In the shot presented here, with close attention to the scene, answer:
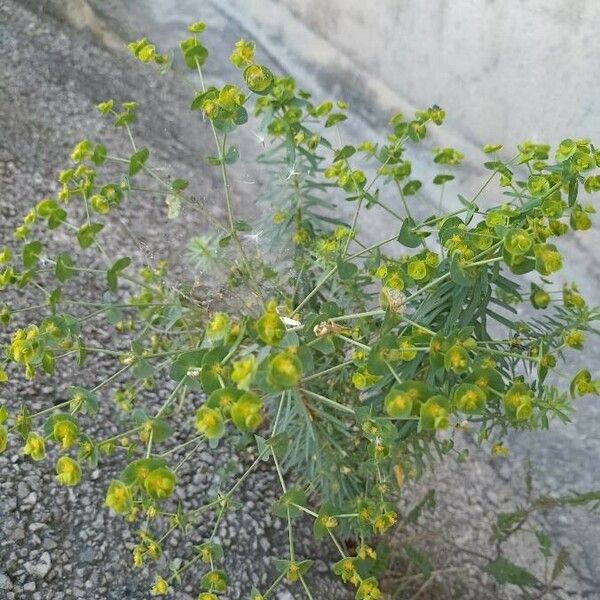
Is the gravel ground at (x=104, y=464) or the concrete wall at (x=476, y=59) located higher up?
the concrete wall at (x=476, y=59)

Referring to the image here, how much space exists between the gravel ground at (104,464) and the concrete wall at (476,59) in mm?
480

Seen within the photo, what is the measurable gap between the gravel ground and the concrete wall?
480 millimetres

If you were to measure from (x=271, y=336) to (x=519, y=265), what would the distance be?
31 centimetres

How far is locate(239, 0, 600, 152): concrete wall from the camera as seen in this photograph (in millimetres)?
1916

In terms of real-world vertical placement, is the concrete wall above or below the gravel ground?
above

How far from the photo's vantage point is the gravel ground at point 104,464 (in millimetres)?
1235

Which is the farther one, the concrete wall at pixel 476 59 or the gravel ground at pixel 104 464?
the concrete wall at pixel 476 59

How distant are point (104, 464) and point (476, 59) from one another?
60.0 inches

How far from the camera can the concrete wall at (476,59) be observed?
1.92 m

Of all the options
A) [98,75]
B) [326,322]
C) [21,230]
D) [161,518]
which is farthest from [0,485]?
[98,75]

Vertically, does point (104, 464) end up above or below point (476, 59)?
below

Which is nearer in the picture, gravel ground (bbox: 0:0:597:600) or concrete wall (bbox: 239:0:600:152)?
gravel ground (bbox: 0:0:597:600)

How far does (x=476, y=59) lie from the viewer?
2205 millimetres

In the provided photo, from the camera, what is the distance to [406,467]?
4.38ft
